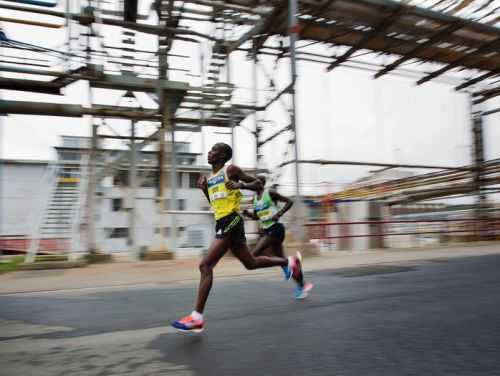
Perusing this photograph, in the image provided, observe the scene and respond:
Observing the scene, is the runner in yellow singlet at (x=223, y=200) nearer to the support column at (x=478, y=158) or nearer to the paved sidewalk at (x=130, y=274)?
the paved sidewalk at (x=130, y=274)

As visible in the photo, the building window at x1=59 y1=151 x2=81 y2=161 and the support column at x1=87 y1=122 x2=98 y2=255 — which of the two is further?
the building window at x1=59 y1=151 x2=81 y2=161

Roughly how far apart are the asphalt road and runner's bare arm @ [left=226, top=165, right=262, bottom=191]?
1.30 m

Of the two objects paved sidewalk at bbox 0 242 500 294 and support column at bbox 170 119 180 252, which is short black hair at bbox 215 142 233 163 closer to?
paved sidewalk at bbox 0 242 500 294

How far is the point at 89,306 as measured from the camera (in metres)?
5.49

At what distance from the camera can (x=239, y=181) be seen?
4.31m

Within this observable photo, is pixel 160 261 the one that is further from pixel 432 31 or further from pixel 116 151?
pixel 432 31

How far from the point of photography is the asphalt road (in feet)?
9.90

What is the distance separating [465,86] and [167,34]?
13.1m

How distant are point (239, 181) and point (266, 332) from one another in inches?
Answer: 55.6

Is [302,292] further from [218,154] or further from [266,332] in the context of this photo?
[218,154]

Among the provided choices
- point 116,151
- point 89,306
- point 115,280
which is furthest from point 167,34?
point 89,306

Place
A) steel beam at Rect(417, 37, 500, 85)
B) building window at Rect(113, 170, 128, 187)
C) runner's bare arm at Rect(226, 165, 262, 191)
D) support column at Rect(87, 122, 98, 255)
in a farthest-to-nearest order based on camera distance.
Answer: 1. steel beam at Rect(417, 37, 500, 85)
2. building window at Rect(113, 170, 128, 187)
3. support column at Rect(87, 122, 98, 255)
4. runner's bare arm at Rect(226, 165, 262, 191)

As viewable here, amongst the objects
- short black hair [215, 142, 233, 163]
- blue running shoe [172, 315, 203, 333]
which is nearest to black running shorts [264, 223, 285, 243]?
short black hair [215, 142, 233, 163]

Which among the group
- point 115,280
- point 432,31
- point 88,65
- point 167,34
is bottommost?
point 115,280
